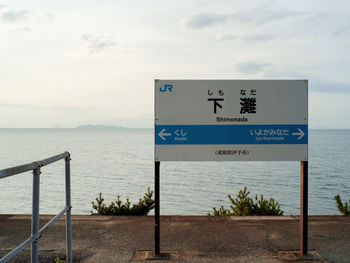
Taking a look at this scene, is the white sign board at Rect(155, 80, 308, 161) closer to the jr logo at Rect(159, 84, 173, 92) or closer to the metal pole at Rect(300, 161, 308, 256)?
the jr logo at Rect(159, 84, 173, 92)

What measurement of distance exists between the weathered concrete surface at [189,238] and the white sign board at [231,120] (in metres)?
1.33

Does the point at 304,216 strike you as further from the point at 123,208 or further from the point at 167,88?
the point at 123,208

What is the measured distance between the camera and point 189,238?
19.1ft

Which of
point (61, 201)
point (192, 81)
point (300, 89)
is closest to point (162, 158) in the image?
point (192, 81)

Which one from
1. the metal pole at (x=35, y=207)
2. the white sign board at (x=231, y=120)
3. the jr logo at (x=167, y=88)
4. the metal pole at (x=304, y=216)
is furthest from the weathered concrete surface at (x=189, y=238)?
the jr logo at (x=167, y=88)

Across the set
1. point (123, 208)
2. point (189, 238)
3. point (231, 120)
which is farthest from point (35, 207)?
point (123, 208)

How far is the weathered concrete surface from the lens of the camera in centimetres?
510

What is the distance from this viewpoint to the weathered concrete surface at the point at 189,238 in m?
5.10

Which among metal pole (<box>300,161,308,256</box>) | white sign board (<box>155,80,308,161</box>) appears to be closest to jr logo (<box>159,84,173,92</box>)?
white sign board (<box>155,80,308,161</box>)

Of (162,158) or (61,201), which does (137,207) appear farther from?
(61,201)

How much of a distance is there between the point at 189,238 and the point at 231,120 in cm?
201

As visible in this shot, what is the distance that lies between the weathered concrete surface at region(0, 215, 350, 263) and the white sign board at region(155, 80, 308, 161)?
52.3 inches

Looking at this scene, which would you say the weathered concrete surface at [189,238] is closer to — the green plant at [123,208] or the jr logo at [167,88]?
the green plant at [123,208]

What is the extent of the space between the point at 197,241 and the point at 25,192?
30.5 m
